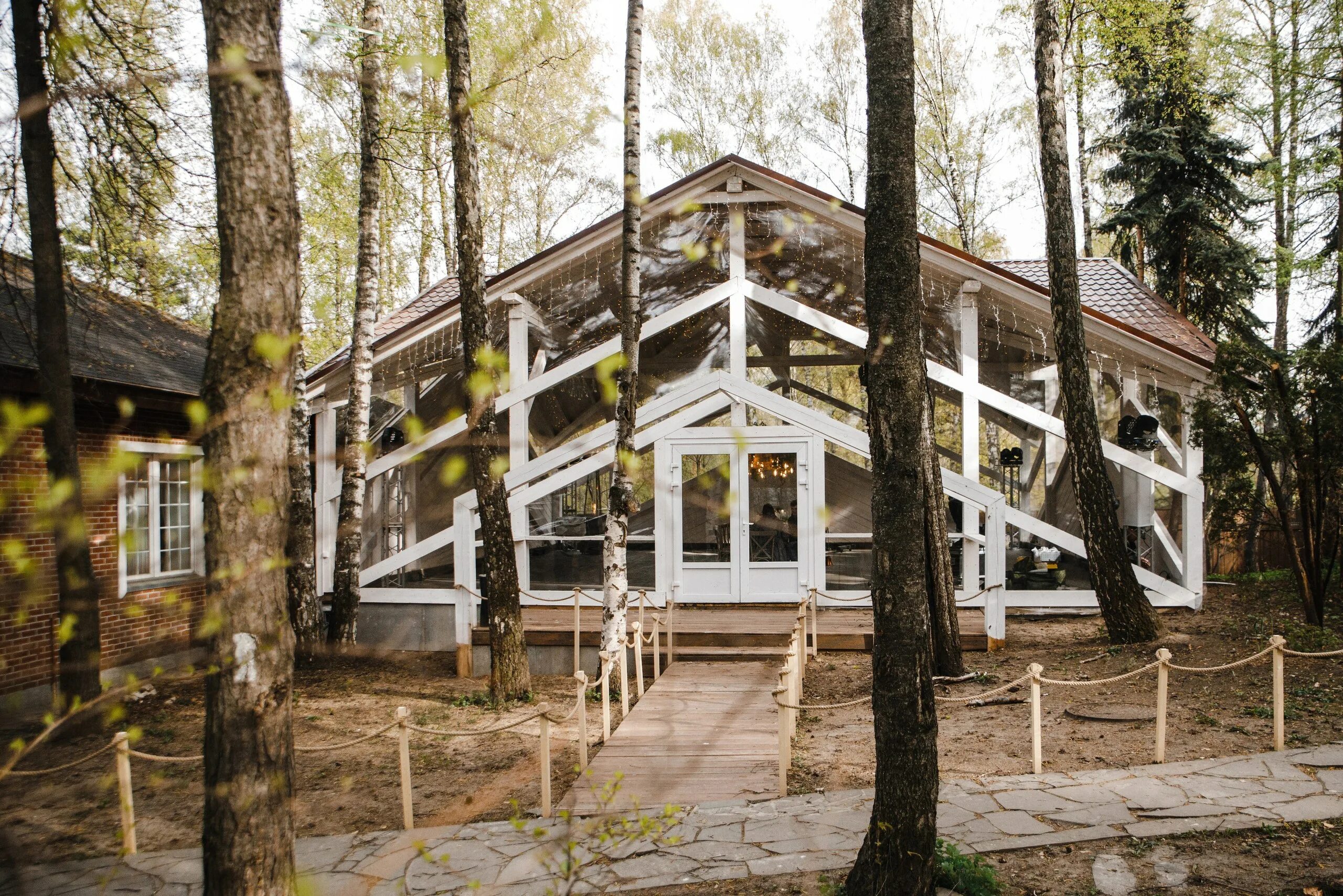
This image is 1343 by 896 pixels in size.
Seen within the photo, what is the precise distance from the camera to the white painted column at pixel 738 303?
12.5m

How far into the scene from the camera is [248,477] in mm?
3201

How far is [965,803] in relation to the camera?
5.84 meters

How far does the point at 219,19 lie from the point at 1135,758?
24.4 ft

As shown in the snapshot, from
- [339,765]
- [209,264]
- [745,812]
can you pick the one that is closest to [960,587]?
[745,812]

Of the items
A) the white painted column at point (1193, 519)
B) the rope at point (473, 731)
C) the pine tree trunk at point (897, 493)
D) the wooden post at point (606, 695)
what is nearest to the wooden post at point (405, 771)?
the rope at point (473, 731)

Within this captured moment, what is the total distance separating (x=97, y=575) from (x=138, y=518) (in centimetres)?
117

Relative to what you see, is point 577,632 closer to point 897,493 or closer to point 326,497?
point 326,497

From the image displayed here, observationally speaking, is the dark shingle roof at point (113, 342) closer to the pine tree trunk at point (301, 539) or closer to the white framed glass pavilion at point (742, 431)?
the pine tree trunk at point (301, 539)

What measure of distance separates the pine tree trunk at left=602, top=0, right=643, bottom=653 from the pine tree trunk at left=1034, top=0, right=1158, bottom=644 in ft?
16.2

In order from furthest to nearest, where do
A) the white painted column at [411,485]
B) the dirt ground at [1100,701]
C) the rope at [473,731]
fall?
the white painted column at [411,485] < the dirt ground at [1100,701] < the rope at [473,731]

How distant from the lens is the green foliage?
14.3 feet

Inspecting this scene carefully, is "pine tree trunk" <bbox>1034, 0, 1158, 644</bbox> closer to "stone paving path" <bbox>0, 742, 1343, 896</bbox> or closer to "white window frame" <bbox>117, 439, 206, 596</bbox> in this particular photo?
"stone paving path" <bbox>0, 742, 1343, 896</bbox>

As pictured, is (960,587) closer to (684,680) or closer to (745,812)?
(684,680)

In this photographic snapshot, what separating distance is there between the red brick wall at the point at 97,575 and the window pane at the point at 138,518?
1.22 ft
